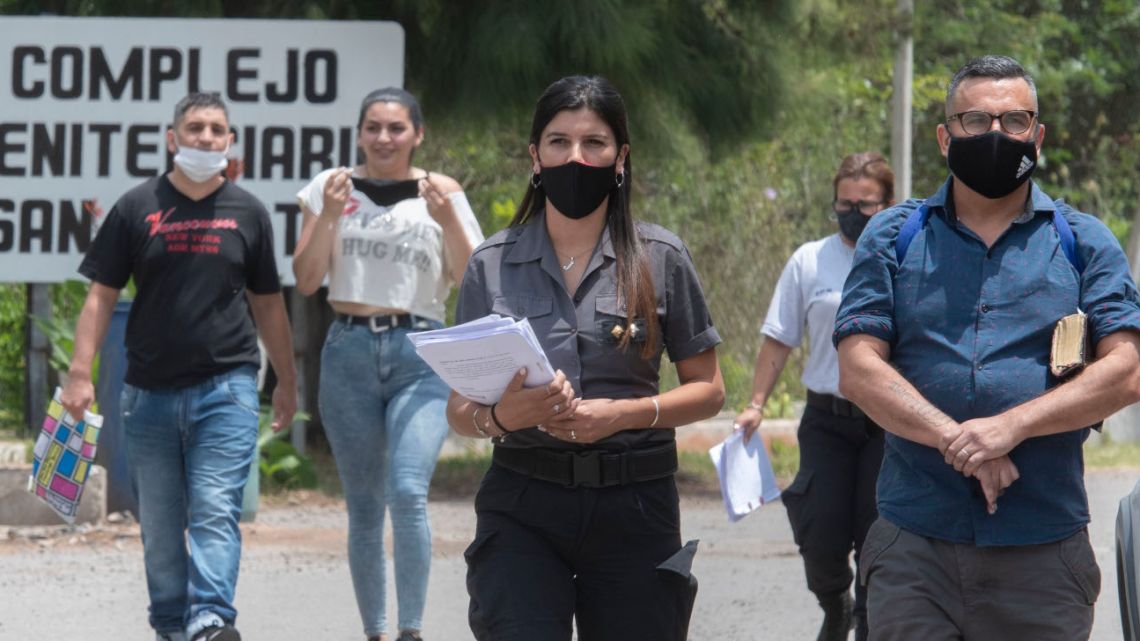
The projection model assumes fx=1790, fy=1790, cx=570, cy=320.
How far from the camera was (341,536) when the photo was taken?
32.7 feet

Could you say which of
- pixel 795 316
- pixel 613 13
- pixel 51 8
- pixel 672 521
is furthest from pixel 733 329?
→ pixel 672 521

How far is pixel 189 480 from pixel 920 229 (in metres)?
3.17

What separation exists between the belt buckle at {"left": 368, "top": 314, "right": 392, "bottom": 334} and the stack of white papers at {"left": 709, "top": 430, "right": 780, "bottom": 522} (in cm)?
126

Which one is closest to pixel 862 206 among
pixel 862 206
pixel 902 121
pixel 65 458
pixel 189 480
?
pixel 862 206

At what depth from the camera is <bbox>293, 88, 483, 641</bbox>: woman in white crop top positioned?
20.8ft

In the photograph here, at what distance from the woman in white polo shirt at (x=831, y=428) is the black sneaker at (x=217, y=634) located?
1.98m

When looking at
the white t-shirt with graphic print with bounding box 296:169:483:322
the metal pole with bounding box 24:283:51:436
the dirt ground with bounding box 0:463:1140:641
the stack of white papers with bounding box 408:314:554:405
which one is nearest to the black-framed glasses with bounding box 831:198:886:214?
the white t-shirt with graphic print with bounding box 296:169:483:322

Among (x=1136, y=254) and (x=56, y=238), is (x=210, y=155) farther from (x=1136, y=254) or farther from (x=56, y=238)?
(x=1136, y=254)

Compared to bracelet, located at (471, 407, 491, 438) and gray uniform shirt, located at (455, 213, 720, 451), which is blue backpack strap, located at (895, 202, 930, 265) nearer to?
gray uniform shirt, located at (455, 213, 720, 451)

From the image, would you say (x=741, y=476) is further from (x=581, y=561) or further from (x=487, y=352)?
(x=487, y=352)

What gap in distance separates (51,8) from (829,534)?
303 inches

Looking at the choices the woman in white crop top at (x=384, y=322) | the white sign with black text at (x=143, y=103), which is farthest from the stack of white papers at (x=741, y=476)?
the white sign with black text at (x=143, y=103)

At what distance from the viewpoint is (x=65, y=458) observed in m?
6.61

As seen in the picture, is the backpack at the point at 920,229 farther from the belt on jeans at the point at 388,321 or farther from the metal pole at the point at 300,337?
the metal pole at the point at 300,337
